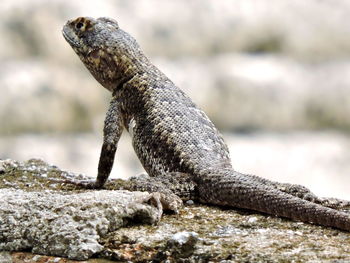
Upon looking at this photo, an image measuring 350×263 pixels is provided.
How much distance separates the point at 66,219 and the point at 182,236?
522mm

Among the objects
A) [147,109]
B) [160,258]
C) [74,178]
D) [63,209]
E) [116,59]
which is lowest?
[160,258]

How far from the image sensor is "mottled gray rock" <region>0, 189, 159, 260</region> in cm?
318

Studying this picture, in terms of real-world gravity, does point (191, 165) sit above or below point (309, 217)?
above

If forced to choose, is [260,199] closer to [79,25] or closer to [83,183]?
[83,183]

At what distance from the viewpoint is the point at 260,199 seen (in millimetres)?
3762

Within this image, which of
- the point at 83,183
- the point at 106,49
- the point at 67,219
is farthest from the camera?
the point at 106,49

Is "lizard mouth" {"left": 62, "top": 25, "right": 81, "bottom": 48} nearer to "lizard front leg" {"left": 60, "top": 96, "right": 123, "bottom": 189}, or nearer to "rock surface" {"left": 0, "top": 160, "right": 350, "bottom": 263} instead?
"lizard front leg" {"left": 60, "top": 96, "right": 123, "bottom": 189}

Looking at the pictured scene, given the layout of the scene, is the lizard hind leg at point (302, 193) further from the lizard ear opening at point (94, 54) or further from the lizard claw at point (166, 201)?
the lizard ear opening at point (94, 54)

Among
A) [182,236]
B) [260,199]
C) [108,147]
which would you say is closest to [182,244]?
[182,236]

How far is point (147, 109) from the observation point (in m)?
4.81

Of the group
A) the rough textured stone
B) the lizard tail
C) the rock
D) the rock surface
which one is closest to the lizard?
the lizard tail

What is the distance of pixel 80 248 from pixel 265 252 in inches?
30.5

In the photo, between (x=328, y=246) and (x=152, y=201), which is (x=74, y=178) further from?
(x=328, y=246)

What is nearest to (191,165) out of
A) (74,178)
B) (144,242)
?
(74,178)
